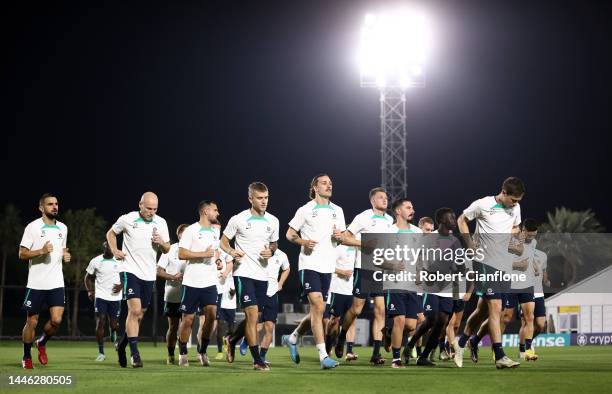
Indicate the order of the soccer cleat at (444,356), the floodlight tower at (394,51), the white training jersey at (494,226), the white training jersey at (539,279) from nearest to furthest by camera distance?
the white training jersey at (494,226)
the soccer cleat at (444,356)
the white training jersey at (539,279)
the floodlight tower at (394,51)

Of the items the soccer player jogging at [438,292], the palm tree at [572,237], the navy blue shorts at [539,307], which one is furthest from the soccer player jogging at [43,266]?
the palm tree at [572,237]

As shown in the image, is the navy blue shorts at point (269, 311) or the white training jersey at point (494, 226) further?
the navy blue shorts at point (269, 311)

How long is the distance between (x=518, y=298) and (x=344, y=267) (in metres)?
3.29

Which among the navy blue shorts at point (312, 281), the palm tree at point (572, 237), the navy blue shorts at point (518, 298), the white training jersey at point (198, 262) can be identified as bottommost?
the navy blue shorts at point (518, 298)

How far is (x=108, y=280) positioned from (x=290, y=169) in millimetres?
93369

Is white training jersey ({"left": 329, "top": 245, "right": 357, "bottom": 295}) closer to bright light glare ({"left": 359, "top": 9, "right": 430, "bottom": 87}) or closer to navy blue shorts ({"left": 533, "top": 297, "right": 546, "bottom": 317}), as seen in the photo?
navy blue shorts ({"left": 533, "top": 297, "right": 546, "bottom": 317})

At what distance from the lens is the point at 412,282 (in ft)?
49.2

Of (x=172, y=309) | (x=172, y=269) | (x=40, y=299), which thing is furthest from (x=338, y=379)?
(x=172, y=269)

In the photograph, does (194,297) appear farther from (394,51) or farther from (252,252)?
(394,51)

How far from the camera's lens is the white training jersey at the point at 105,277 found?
63.3 ft

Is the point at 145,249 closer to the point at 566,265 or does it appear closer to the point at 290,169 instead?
the point at 566,265

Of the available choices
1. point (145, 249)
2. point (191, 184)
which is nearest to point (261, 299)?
Answer: point (145, 249)

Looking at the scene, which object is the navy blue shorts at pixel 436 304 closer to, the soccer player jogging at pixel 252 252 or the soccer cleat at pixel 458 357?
the soccer cleat at pixel 458 357

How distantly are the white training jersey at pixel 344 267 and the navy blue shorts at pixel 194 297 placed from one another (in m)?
2.84
